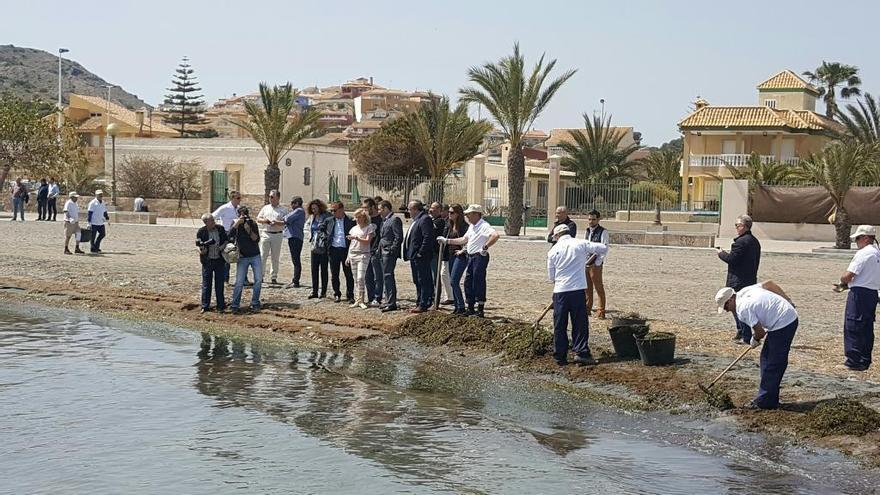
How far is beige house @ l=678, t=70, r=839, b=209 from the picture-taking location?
6322 cm

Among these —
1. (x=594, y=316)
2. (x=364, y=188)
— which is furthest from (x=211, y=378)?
(x=364, y=188)

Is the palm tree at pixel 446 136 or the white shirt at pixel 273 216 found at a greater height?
the palm tree at pixel 446 136

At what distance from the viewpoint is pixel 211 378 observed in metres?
13.5

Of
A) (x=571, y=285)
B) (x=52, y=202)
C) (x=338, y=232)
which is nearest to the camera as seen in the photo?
(x=571, y=285)

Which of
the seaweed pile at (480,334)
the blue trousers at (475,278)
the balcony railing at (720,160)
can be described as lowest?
the seaweed pile at (480,334)

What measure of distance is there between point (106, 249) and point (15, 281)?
18.3ft

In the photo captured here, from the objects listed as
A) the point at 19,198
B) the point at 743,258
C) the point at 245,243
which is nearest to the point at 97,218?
the point at 245,243

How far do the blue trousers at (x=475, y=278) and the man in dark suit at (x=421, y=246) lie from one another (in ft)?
2.20

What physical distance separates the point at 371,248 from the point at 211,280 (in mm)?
2718

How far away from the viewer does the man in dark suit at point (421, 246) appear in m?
15.6

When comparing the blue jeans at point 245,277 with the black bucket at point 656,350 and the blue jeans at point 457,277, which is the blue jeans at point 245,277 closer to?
the blue jeans at point 457,277

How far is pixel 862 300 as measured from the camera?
11.7 m

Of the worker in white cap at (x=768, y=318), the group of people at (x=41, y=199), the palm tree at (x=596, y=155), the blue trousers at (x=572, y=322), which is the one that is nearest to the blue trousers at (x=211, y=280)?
the blue trousers at (x=572, y=322)

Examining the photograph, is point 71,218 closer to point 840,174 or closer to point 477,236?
point 477,236
